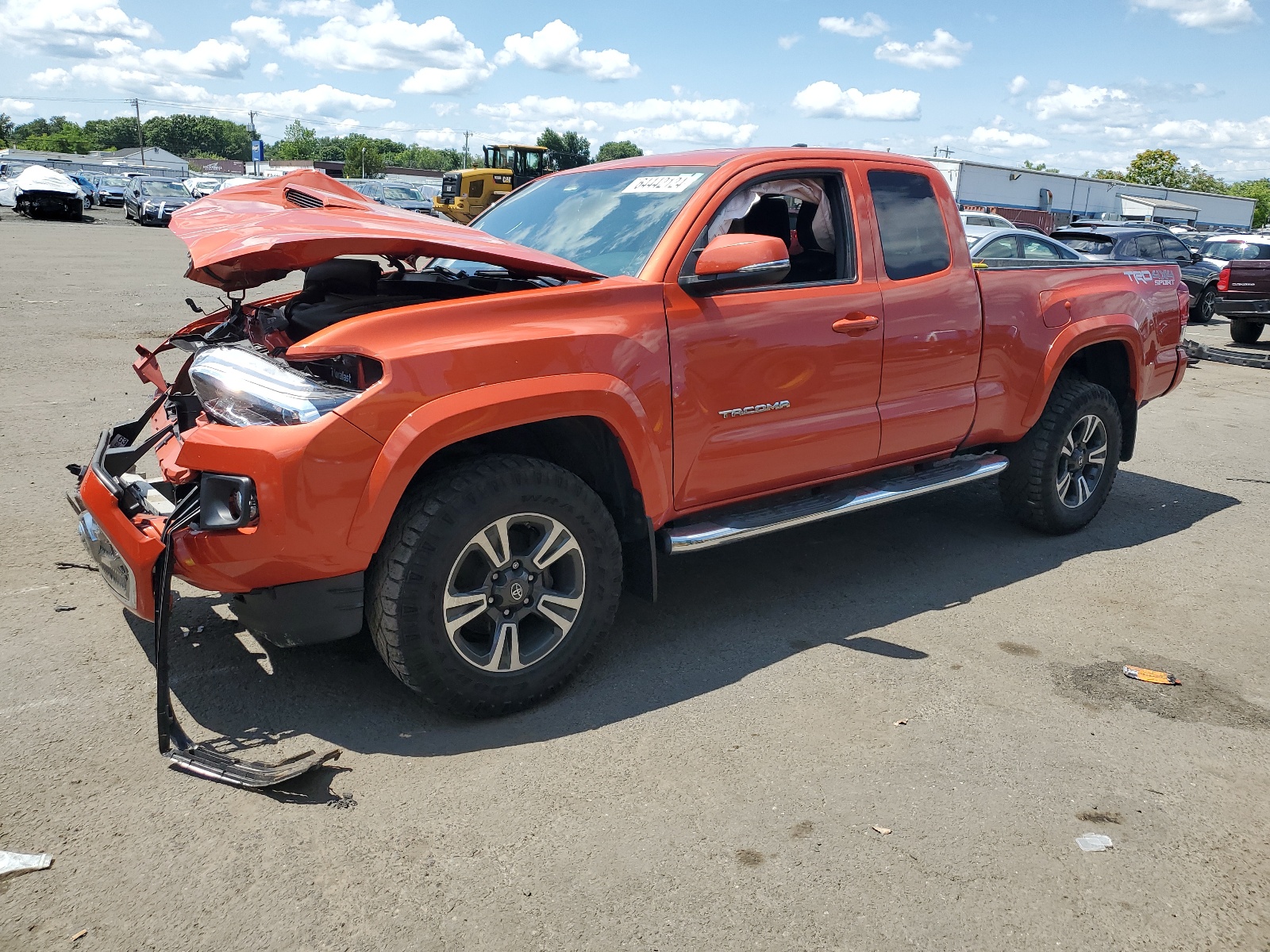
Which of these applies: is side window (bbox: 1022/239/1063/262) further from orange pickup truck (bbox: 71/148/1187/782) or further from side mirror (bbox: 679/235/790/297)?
side mirror (bbox: 679/235/790/297)

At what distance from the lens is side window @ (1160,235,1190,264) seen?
17516 mm

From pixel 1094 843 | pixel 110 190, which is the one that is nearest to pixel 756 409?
pixel 1094 843

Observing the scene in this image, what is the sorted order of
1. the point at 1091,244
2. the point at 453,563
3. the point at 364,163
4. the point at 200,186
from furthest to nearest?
the point at 364,163
the point at 200,186
the point at 1091,244
the point at 453,563

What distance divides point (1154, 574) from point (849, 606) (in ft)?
6.15

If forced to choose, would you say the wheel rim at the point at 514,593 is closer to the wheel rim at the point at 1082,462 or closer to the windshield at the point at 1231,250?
the wheel rim at the point at 1082,462

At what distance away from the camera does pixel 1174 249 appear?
17.9 meters

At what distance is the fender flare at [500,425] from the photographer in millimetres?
3117

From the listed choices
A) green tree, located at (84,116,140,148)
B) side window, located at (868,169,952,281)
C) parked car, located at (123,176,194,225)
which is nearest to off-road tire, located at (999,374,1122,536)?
side window, located at (868,169,952,281)

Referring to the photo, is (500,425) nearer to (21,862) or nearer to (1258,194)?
(21,862)

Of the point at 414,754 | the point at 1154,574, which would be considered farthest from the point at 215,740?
the point at 1154,574

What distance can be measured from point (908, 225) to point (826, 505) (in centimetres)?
143

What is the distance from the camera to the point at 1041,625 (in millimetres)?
4531

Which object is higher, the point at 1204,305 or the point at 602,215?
the point at 602,215

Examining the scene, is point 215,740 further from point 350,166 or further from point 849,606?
point 350,166
